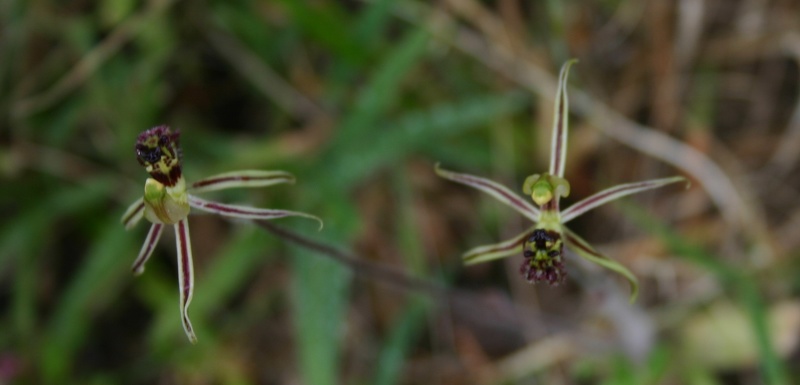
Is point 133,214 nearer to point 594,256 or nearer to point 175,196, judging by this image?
point 175,196

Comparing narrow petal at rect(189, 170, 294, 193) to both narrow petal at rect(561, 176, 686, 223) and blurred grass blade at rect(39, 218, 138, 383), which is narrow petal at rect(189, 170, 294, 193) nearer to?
narrow petal at rect(561, 176, 686, 223)

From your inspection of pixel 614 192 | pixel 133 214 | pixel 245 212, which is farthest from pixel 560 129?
pixel 133 214

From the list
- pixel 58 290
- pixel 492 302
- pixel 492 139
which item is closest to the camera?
pixel 492 302

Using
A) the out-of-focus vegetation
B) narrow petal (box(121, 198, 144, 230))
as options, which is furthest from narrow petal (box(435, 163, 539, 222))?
the out-of-focus vegetation

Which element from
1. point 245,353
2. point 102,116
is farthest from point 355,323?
point 102,116

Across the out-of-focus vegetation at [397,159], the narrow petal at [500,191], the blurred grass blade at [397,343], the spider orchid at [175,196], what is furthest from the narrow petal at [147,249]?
the blurred grass blade at [397,343]

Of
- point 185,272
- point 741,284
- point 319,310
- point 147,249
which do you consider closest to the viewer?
point 185,272

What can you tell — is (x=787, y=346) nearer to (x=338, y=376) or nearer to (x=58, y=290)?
(x=338, y=376)
